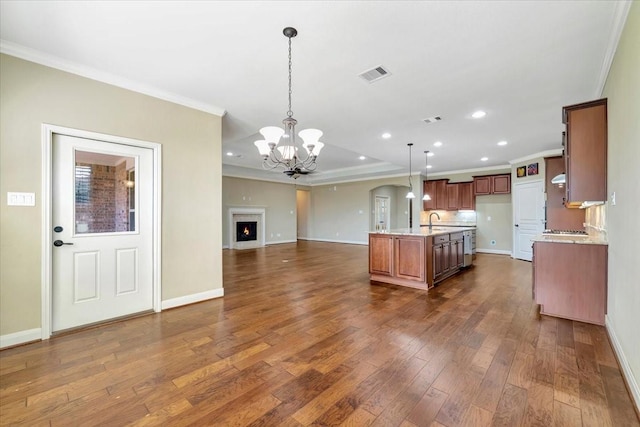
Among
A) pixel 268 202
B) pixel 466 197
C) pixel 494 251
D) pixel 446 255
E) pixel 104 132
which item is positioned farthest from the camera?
pixel 268 202

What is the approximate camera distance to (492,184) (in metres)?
8.10

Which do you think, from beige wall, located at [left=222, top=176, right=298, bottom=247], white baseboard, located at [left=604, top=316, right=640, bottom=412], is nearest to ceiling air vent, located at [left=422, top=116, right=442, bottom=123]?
white baseboard, located at [left=604, top=316, right=640, bottom=412]

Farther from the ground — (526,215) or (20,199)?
(20,199)

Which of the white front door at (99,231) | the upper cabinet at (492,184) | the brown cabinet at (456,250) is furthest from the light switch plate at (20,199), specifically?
the upper cabinet at (492,184)

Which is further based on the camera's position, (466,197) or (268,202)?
(268,202)

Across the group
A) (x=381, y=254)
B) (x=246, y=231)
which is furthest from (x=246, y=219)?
(x=381, y=254)

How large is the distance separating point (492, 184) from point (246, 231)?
799cm

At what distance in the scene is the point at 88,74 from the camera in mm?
2828

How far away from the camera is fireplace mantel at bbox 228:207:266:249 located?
9.30m

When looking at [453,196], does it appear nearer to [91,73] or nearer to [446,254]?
[446,254]

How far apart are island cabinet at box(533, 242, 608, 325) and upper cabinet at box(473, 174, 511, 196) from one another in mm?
5485

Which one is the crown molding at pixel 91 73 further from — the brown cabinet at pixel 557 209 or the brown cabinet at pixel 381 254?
the brown cabinet at pixel 557 209

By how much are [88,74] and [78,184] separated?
113 centimetres

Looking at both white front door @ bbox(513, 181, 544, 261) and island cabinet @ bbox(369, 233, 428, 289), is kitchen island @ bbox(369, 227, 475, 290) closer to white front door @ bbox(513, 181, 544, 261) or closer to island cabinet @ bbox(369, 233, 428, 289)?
island cabinet @ bbox(369, 233, 428, 289)
